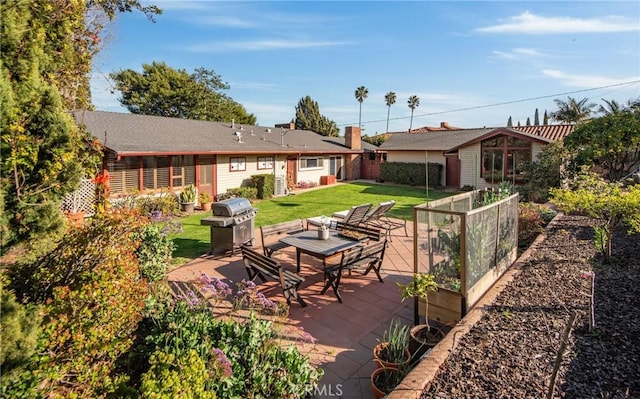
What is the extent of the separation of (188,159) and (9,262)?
43.6 ft

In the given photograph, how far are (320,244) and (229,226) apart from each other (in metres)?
2.61

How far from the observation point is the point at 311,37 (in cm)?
1148

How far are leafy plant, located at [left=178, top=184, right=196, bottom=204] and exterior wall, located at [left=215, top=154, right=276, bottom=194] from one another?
2069 millimetres

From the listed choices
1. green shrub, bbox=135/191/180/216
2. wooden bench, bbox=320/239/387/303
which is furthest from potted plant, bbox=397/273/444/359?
green shrub, bbox=135/191/180/216

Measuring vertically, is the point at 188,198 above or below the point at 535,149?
below

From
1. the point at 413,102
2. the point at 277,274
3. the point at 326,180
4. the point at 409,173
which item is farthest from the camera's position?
the point at 413,102

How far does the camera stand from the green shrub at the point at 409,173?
78.0 feet

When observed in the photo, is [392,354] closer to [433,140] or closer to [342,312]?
[342,312]

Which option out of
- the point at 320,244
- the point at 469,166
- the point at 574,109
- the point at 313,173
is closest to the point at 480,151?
the point at 469,166

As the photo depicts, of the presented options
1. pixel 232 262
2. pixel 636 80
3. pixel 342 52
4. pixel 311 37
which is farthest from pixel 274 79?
pixel 636 80

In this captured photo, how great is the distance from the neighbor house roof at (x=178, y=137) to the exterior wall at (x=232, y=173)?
65cm

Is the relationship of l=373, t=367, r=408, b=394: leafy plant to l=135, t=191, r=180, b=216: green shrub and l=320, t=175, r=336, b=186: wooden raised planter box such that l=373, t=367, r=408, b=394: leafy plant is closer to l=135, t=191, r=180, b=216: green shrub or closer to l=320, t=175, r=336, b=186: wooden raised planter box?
l=135, t=191, r=180, b=216: green shrub

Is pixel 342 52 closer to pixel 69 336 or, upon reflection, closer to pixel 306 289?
pixel 306 289

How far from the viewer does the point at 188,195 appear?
15.2 meters
